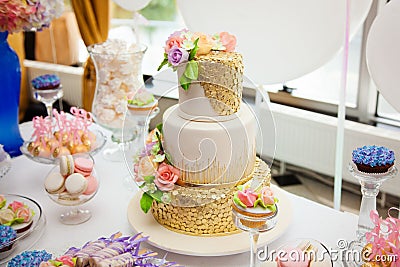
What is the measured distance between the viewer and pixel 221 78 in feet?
3.69

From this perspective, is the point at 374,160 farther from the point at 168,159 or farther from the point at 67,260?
the point at 67,260

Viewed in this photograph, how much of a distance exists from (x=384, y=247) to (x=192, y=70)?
0.53 m

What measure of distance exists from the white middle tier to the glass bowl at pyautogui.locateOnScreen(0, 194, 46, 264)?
365 millimetres

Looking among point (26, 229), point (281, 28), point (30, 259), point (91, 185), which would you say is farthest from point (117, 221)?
point (281, 28)

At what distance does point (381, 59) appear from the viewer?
3.86 feet

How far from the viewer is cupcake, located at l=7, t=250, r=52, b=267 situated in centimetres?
96

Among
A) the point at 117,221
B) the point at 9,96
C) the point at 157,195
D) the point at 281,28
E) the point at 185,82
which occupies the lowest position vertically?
the point at 117,221

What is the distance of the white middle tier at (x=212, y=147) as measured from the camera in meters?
1.11

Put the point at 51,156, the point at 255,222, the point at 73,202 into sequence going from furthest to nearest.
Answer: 1. the point at 51,156
2. the point at 73,202
3. the point at 255,222

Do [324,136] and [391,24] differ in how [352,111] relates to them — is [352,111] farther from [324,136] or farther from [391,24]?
[391,24]

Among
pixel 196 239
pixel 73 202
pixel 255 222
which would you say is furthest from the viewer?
pixel 73 202

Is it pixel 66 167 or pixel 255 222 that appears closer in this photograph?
pixel 255 222

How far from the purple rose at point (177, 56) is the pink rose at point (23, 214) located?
0.50 metres

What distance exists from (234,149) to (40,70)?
109 inches
